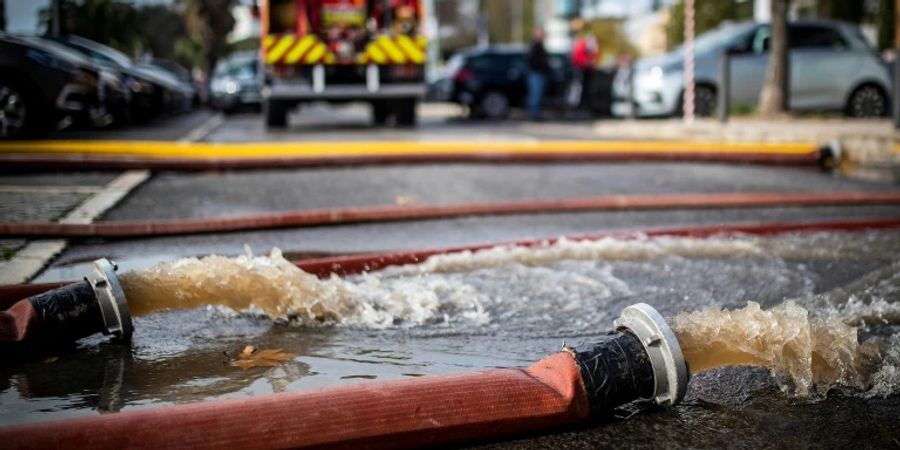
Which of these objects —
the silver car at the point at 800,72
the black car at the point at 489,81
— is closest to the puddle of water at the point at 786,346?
the silver car at the point at 800,72

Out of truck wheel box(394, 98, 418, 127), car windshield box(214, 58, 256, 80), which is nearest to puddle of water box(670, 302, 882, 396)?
truck wheel box(394, 98, 418, 127)

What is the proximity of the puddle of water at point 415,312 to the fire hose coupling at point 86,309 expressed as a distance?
8 cm

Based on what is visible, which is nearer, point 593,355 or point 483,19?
point 593,355

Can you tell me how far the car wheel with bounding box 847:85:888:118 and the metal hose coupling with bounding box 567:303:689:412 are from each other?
1600cm

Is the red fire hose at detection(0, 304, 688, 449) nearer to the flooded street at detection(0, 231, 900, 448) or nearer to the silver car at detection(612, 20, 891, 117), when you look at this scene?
the flooded street at detection(0, 231, 900, 448)

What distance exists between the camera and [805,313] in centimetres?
311

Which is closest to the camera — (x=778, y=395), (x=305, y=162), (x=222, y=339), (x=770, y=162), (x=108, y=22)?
(x=778, y=395)

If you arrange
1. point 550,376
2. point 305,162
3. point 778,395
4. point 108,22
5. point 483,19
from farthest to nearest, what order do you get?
point 483,19, point 108,22, point 305,162, point 778,395, point 550,376

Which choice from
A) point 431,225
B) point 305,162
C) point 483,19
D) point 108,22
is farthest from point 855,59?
point 483,19

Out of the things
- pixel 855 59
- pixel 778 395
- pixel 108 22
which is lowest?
pixel 778 395

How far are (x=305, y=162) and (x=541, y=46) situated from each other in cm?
1273

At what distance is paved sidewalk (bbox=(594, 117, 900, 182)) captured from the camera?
34.3ft

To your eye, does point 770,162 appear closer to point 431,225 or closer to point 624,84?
point 431,225

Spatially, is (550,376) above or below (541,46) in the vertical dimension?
below
